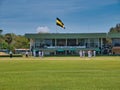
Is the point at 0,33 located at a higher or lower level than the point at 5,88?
higher

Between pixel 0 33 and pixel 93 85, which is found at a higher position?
pixel 0 33

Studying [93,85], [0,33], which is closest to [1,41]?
[0,33]

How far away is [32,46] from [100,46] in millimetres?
21209

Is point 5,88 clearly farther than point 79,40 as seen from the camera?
No

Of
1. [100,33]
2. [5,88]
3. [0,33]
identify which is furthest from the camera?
[0,33]

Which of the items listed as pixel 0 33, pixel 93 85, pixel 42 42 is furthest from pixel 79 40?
pixel 93 85

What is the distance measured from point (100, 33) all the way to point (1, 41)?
183 feet

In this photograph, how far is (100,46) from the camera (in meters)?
123

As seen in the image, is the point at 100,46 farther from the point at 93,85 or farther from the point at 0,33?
the point at 93,85

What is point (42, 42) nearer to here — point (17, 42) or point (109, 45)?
point (109, 45)

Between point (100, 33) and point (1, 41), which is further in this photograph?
point (1, 41)

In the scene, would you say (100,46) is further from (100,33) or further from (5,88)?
(5,88)

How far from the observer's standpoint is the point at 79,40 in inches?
4931

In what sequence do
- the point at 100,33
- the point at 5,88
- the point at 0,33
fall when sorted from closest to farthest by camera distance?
the point at 5,88 → the point at 100,33 → the point at 0,33
